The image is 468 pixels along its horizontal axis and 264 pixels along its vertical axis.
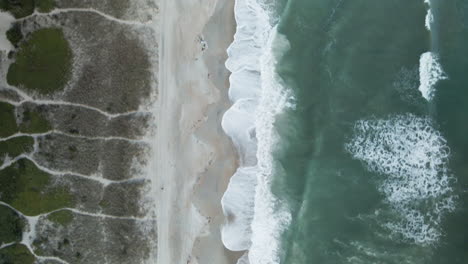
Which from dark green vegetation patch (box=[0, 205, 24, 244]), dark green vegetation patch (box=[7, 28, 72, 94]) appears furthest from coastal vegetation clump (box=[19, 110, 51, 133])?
dark green vegetation patch (box=[0, 205, 24, 244])

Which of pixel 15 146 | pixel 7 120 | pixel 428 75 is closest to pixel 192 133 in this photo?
pixel 15 146

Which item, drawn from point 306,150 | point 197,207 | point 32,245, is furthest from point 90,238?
point 306,150

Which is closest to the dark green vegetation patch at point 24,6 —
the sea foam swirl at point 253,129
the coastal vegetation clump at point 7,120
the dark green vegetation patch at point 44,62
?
the dark green vegetation patch at point 44,62

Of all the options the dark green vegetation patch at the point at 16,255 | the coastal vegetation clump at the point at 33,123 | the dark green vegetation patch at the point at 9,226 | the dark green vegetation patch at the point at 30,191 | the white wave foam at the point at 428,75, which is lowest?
the dark green vegetation patch at the point at 16,255

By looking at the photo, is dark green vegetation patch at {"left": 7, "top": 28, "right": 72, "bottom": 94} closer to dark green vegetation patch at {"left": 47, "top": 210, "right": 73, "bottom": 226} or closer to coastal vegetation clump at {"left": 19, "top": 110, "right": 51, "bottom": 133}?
coastal vegetation clump at {"left": 19, "top": 110, "right": 51, "bottom": 133}

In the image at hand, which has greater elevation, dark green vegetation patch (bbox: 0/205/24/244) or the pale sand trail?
the pale sand trail

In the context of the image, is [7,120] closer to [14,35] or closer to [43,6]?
[14,35]

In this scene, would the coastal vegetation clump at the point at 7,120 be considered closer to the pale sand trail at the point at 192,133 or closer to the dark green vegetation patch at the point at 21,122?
the dark green vegetation patch at the point at 21,122
